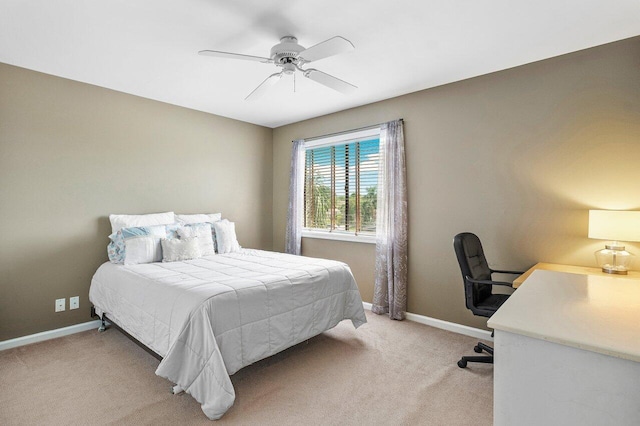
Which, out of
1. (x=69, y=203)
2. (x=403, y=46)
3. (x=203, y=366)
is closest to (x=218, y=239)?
(x=69, y=203)

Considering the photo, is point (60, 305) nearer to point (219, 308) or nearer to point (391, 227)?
point (219, 308)

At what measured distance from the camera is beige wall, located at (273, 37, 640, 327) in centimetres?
253

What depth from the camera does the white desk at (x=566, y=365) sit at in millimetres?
898

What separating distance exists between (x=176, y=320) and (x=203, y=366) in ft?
1.20

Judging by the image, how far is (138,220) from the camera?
354 centimetres

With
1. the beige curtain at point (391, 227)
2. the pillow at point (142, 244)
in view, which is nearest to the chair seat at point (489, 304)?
the beige curtain at point (391, 227)

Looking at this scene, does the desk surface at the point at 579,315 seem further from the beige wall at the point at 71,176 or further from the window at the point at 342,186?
the beige wall at the point at 71,176

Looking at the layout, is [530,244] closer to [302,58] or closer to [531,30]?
[531,30]

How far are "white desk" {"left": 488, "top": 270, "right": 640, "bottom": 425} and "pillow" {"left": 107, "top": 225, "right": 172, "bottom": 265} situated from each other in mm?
3156

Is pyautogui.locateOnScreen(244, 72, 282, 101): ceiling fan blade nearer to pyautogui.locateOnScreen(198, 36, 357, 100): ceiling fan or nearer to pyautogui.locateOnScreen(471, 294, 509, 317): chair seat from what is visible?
pyautogui.locateOnScreen(198, 36, 357, 100): ceiling fan

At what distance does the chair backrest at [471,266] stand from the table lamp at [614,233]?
777 millimetres

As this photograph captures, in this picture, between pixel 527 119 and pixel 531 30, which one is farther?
pixel 527 119

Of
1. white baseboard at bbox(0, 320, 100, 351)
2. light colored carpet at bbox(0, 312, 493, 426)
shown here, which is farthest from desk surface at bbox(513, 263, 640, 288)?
white baseboard at bbox(0, 320, 100, 351)

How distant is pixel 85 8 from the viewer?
209 centimetres
